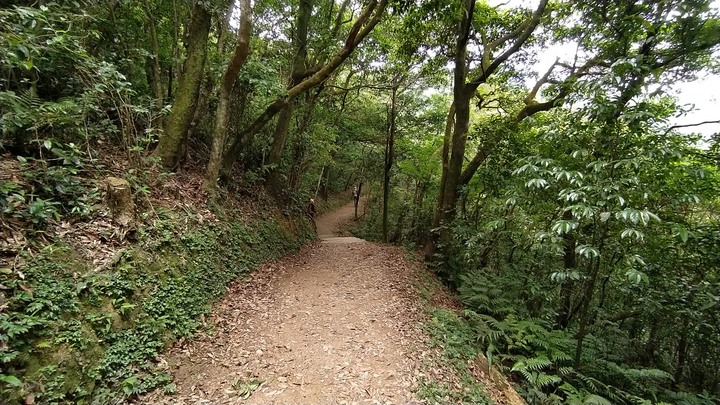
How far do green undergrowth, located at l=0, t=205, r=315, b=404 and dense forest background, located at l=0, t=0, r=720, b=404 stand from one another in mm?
39

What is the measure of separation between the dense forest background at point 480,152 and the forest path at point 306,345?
816mm

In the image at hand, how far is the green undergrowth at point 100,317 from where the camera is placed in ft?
9.15

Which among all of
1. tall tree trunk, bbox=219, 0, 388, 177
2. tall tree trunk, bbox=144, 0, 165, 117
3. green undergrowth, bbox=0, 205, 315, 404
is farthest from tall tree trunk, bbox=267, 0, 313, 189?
green undergrowth, bbox=0, 205, 315, 404

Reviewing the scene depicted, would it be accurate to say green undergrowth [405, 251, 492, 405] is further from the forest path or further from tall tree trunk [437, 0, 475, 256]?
tall tree trunk [437, 0, 475, 256]

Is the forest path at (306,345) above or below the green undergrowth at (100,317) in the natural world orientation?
below

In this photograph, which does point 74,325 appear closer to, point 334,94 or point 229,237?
point 229,237

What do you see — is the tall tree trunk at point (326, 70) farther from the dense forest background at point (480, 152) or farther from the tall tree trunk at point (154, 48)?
the tall tree trunk at point (154, 48)

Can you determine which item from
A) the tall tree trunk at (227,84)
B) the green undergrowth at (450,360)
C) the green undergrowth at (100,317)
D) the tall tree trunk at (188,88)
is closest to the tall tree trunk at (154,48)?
the tall tree trunk at (188,88)

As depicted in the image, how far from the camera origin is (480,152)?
28.1 feet

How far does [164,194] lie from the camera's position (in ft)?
19.6

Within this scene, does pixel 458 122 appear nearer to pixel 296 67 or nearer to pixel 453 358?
pixel 296 67

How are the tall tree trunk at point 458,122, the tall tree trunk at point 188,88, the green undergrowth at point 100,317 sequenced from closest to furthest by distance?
the green undergrowth at point 100,317, the tall tree trunk at point 188,88, the tall tree trunk at point 458,122

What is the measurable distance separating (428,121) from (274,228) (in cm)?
923

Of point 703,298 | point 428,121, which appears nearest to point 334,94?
point 428,121
